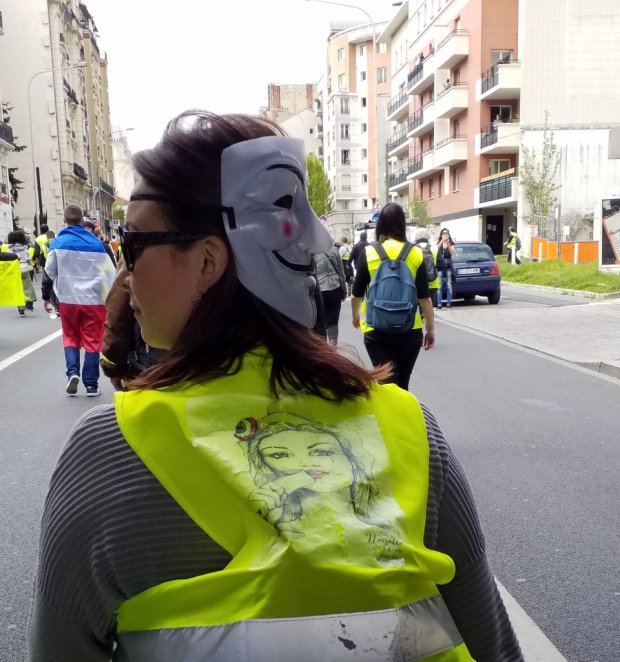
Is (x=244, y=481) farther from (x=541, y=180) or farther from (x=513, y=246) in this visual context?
(x=541, y=180)

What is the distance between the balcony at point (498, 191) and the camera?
40.7 m

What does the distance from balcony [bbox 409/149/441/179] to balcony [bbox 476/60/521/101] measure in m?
8.17

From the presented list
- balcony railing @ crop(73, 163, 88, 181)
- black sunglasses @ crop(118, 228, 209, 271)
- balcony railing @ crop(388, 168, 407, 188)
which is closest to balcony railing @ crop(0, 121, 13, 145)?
balcony railing @ crop(73, 163, 88, 181)

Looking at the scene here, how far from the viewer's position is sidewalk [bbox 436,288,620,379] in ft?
34.2

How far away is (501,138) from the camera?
41844 millimetres

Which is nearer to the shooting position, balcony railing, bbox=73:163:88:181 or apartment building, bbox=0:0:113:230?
apartment building, bbox=0:0:113:230

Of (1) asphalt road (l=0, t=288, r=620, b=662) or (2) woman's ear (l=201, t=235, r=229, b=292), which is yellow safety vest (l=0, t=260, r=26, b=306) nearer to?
(1) asphalt road (l=0, t=288, r=620, b=662)

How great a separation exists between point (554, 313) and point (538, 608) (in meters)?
13.7

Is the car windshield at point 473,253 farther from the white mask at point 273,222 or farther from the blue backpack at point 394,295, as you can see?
the white mask at point 273,222

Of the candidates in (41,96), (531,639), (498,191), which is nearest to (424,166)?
(498,191)

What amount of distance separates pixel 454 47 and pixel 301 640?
48.4 metres

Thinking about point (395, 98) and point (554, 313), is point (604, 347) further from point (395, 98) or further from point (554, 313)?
→ point (395, 98)

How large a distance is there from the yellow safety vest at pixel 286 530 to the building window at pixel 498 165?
150 ft

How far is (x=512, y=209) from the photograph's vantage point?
45.1m
